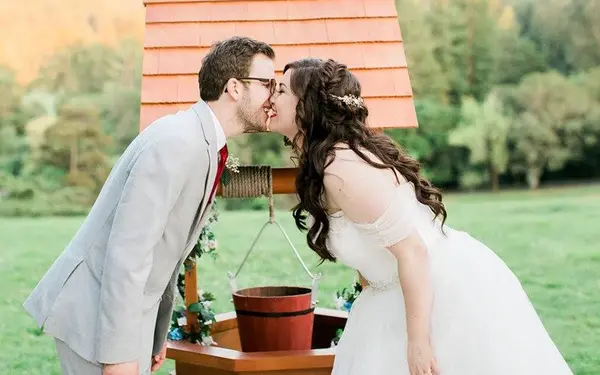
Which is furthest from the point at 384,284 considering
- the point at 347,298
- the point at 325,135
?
the point at 347,298

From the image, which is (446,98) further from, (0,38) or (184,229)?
(184,229)

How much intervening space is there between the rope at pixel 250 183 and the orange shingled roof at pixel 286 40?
1.19 feet

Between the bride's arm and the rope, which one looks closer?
→ the bride's arm

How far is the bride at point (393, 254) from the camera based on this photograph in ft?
8.36

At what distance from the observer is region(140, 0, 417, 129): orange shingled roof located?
3.59m

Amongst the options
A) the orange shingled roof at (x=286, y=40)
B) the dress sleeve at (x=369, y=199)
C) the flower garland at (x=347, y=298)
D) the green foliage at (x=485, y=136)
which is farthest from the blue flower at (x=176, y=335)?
the green foliage at (x=485, y=136)

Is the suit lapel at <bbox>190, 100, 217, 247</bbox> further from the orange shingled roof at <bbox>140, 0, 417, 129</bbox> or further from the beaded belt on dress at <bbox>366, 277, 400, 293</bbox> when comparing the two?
the orange shingled roof at <bbox>140, 0, 417, 129</bbox>

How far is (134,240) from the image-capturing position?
236 cm

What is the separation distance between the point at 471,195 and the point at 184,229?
13.7 m

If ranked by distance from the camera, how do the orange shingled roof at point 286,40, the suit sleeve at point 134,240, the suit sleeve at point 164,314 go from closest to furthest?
the suit sleeve at point 134,240, the suit sleeve at point 164,314, the orange shingled roof at point 286,40

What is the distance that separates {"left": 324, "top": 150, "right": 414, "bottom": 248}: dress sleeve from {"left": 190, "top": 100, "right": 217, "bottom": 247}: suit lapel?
0.33m

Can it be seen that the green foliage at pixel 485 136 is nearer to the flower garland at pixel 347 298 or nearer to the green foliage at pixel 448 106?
the green foliage at pixel 448 106

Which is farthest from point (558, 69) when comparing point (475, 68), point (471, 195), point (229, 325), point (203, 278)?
point (229, 325)

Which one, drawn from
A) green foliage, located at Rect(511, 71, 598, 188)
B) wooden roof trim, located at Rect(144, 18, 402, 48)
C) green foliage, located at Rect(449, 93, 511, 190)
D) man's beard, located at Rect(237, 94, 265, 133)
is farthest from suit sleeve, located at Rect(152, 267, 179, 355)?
green foliage, located at Rect(511, 71, 598, 188)
